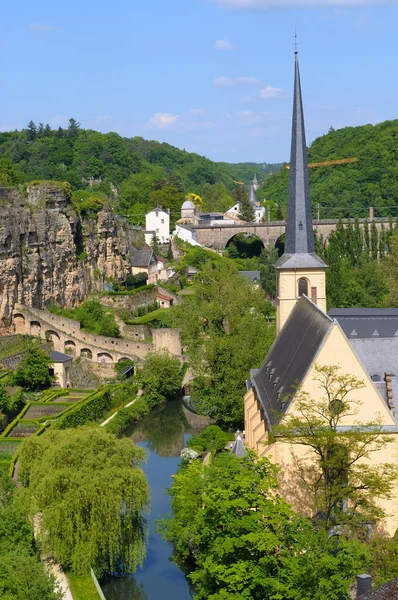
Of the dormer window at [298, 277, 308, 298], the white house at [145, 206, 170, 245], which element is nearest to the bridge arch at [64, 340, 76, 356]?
the dormer window at [298, 277, 308, 298]

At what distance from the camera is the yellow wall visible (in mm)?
36906

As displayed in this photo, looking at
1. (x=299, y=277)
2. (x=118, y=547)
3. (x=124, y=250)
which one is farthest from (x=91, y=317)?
(x=118, y=547)

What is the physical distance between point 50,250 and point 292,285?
3046cm

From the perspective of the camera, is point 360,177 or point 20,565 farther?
point 360,177

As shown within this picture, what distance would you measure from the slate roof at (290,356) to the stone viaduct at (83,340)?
65.5 feet

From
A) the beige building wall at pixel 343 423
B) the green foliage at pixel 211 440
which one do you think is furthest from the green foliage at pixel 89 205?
the beige building wall at pixel 343 423

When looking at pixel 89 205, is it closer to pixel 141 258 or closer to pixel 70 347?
pixel 141 258

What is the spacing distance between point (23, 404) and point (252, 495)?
24.4 meters

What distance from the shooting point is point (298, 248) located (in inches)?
1470

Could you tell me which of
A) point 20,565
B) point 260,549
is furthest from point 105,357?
point 260,549

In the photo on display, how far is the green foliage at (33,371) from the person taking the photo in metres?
49.1

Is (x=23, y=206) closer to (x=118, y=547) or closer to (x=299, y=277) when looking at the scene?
(x=299, y=277)

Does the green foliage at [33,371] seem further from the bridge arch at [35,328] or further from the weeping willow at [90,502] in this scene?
the weeping willow at [90,502]

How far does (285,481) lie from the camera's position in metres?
26.4
